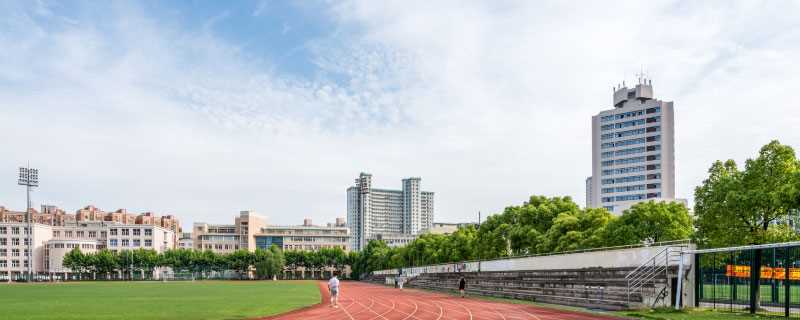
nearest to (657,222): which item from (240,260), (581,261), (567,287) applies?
(581,261)

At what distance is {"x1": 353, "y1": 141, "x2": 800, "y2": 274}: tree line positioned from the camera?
25.6m

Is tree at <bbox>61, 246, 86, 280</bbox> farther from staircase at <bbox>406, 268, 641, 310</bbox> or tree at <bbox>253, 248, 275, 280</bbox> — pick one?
staircase at <bbox>406, 268, 641, 310</bbox>

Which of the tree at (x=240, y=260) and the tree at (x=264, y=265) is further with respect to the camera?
the tree at (x=240, y=260)

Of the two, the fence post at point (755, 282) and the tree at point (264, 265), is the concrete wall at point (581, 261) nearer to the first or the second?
the fence post at point (755, 282)

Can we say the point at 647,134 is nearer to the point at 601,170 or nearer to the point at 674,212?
the point at 601,170

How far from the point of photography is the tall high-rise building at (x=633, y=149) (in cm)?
13312

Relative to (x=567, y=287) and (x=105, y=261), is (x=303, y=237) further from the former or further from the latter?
(x=567, y=287)

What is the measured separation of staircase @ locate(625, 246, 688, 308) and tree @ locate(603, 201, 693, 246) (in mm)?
15520

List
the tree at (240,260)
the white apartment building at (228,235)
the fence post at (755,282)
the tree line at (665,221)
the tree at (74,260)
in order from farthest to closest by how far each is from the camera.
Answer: the white apartment building at (228,235), the tree at (240,260), the tree at (74,260), the tree line at (665,221), the fence post at (755,282)

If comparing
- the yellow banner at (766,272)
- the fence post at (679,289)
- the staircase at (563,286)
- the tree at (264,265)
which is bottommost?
the tree at (264,265)

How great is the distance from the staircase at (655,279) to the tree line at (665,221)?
180cm

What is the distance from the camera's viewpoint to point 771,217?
25.8m

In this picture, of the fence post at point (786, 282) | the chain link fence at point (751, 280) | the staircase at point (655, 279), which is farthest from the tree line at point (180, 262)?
the fence post at point (786, 282)

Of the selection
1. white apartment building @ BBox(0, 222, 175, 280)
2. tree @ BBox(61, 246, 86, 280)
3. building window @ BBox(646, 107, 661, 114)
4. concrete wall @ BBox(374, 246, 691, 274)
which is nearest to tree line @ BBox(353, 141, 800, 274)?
concrete wall @ BBox(374, 246, 691, 274)
